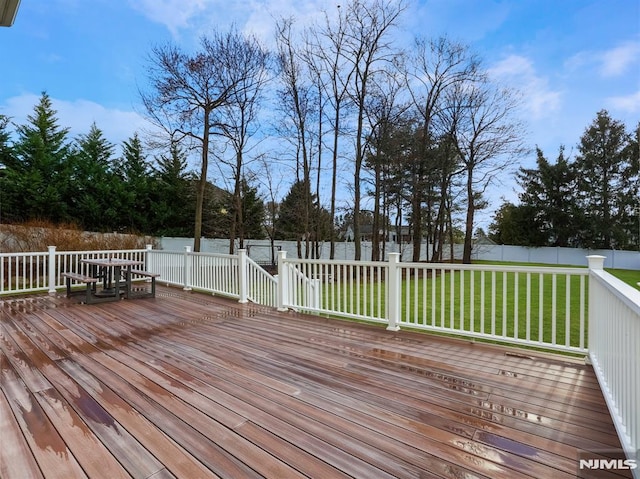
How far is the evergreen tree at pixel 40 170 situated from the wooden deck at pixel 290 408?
11917 millimetres

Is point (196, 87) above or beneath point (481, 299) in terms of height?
above

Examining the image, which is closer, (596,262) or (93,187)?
(596,262)

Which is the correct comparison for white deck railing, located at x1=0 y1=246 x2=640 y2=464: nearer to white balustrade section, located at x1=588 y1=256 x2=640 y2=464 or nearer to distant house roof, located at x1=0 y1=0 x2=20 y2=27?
white balustrade section, located at x1=588 y1=256 x2=640 y2=464

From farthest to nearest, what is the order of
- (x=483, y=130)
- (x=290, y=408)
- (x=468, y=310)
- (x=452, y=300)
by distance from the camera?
(x=483, y=130), (x=468, y=310), (x=452, y=300), (x=290, y=408)

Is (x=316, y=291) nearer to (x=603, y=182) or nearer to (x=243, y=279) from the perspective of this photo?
(x=243, y=279)

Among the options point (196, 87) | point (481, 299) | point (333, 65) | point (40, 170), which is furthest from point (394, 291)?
point (40, 170)

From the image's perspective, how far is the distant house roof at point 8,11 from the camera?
7.29 feet

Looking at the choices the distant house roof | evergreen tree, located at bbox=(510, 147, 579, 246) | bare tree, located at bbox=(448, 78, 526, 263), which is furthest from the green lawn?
evergreen tree, located at bbox=(510, 147, 579, 246)

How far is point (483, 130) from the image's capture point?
604 inches

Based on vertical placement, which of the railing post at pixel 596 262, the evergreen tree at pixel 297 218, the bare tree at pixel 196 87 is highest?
the bare tree at pixel 196 87

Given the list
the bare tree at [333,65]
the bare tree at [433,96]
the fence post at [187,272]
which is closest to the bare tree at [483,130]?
the bare tree at [433,96]

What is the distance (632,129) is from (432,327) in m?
24.2

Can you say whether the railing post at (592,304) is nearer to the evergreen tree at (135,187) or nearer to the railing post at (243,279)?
the railing post at (243,279)

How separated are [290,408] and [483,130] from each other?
1626 cm
